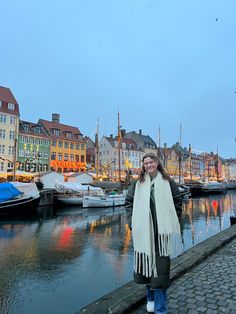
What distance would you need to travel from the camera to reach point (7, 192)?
27.1m

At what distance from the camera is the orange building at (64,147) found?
61.8 metres

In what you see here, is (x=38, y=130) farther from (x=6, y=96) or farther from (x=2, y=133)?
(x=6, y=96)

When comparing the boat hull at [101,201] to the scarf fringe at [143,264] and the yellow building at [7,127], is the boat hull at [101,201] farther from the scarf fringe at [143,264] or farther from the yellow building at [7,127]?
the scarf fringe at [143,264]

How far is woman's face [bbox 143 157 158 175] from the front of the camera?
4.21m

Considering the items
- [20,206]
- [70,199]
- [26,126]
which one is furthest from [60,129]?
[20,206]

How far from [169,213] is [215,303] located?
70.7 inches

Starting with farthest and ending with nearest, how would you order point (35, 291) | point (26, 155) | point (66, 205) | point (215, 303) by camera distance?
point (26, 155) < point (66, 205) < point (35, 291) < point (215, 303)

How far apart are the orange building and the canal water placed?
44.0 meters

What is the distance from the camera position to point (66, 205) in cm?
3572

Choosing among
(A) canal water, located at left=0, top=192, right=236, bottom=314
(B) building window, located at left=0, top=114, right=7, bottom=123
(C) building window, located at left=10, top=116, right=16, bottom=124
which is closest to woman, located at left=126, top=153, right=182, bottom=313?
(A) canal water, located at left=0, top=192, right=236, bottom=314

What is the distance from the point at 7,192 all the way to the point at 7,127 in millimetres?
29530

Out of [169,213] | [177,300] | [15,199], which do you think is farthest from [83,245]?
[15,199]

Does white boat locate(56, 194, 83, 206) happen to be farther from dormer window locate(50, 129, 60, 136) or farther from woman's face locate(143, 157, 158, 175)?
woman's face locate(143, 157, 158, 175)

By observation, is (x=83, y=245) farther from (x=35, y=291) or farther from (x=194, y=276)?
(x=194, y=276)
